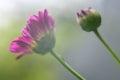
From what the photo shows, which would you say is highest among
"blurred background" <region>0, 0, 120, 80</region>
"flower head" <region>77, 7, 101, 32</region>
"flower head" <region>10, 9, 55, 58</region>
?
"flower head" <region>10, 9, 55, 58</region>

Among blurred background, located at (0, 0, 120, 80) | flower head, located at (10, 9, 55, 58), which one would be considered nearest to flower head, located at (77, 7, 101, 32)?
flower head, located at (10, 9, 55, 58)

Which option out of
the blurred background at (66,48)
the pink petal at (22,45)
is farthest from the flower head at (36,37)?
the blurred background at (66,48)

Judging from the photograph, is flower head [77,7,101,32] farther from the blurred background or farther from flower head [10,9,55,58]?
the blurred background

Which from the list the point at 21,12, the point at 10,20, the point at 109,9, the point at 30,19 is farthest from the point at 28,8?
the point at 30,19

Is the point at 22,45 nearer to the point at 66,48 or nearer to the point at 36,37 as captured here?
the point at 36,37

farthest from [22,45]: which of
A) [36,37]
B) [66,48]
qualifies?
[66,48]
